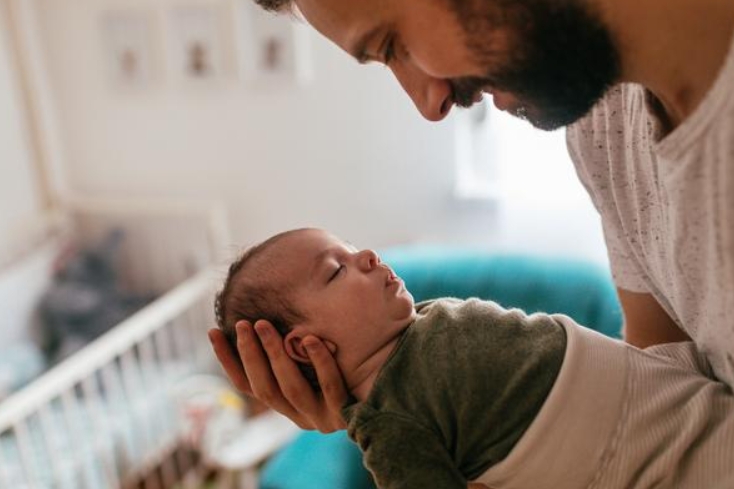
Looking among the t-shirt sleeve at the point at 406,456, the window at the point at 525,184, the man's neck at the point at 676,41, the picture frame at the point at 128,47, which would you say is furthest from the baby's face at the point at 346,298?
the picture frame at the point at 128,47

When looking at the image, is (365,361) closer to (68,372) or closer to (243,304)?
(243,304)

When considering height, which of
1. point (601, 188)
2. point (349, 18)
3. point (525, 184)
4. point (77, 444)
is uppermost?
point (349, 18)

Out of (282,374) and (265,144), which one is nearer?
(282,374)

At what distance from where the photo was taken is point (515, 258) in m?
1.97

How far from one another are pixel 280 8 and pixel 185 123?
1.83 m

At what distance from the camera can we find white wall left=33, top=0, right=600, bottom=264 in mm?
2387

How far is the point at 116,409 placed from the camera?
90.0 inches

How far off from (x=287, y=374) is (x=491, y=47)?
0.48 meters

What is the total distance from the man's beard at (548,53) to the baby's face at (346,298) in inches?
13.0

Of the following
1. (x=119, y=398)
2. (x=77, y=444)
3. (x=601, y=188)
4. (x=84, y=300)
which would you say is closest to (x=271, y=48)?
(x=84, y=300)

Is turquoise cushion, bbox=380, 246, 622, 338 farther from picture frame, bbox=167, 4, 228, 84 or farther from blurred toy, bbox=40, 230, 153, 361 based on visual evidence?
blurred toy, bbox=40, 230, 153, 361

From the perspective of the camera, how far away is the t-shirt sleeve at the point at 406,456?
91 cm

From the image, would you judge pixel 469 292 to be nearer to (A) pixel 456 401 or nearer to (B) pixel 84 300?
(A) pixel 456 401

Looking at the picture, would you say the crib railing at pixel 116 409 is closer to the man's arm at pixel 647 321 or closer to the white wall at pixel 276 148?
the white wall at pixel 276 148
